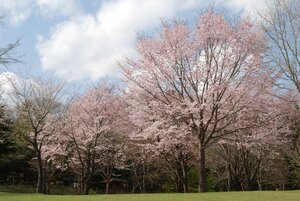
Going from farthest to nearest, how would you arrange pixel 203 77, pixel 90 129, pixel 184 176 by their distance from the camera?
pixel 90 129
pixel 184 176
pixel 203 77

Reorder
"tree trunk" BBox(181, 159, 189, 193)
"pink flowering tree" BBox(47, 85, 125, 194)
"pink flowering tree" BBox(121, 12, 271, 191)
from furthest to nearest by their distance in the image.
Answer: "pink flowering tree" BBox(47, 85, 125, 194) < "tree trunk" BBox(181, 159, 189, 193) < "pink flowering tree" BBox(121, 12, 271, 191)

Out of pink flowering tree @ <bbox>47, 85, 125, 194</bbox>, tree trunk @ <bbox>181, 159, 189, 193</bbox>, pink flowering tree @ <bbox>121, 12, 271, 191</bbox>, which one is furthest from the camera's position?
pink flowering tree @ <bbox>47, 85, 125, 194</bbox>

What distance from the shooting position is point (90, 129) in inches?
1243

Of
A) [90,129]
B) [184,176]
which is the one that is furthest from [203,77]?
[90,129]

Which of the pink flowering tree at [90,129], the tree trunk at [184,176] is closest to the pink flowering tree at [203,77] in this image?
the tree trunk at [184,176]

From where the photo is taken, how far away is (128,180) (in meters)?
49.3

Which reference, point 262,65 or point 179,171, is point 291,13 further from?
point 179,171

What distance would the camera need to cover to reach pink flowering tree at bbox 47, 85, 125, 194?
31219 millimetres

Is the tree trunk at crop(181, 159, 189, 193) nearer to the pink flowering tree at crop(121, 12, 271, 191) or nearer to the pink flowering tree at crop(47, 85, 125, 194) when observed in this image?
the pink flowering tree at crop(121, 12, 271, 191)

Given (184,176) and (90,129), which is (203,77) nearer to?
(184,176)

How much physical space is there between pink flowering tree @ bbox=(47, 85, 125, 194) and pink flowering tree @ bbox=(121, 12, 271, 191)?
8.88m

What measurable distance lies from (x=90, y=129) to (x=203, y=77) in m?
13.8

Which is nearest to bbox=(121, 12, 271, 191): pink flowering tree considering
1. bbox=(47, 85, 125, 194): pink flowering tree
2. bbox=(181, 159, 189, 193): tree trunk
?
bbox=(181, 159, 189, 193): tree trunk

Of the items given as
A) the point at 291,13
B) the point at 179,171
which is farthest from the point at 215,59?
the point at 179,171
